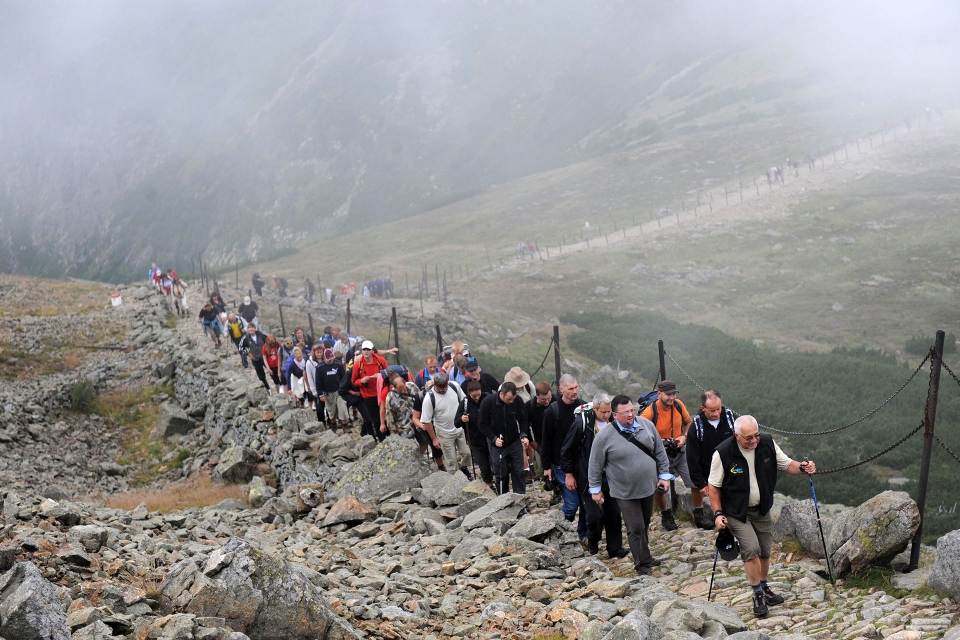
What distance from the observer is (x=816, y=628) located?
22.0 feet

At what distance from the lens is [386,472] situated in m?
12.5

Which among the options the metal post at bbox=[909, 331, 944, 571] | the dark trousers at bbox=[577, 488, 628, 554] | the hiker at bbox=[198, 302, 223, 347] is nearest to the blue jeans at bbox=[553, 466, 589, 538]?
the dark trousers at bbox=[577, 488, 628, 554]

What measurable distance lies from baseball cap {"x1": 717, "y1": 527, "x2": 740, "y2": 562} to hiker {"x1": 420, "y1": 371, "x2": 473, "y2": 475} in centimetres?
496

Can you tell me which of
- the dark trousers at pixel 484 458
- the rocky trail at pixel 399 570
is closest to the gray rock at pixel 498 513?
the rocky trail at pixel 399 570

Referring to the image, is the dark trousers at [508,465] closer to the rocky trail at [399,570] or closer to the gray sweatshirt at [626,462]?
the rocky trail at [399,570]

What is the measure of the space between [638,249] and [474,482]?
44578 millimetres

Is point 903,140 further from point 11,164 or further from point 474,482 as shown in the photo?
point 11,164

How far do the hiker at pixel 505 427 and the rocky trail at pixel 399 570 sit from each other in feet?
1.88

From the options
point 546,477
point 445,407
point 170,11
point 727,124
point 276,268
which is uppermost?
point 170,11

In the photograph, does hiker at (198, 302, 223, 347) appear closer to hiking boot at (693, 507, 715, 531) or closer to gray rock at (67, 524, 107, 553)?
gray rock at (67, 524, 107, 553)

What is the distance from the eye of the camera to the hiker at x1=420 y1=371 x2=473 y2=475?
11.6m

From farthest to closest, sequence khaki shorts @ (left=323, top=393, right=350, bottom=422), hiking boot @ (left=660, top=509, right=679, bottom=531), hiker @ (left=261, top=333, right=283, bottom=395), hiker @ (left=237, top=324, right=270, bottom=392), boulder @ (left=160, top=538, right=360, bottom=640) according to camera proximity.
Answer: hiker @ (left=237, top=324, right=270, bottom=392)
hiker @ (left=261, top=333, right=283, bottom=395)
khaki shorts @ (left=323, top=393, right=350, bottom=422)
hiking boot @ (left=660, top=509, right=679, bottom=531)
boulder @ (left=160, top=538, right=360, bottom=640)

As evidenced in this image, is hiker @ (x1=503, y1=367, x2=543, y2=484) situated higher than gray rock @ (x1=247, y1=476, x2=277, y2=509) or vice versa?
hiker @ (x1=503, y1=367, x2=543, y2=484)

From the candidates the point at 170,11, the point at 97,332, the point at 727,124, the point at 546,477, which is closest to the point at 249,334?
the point at 546,477
